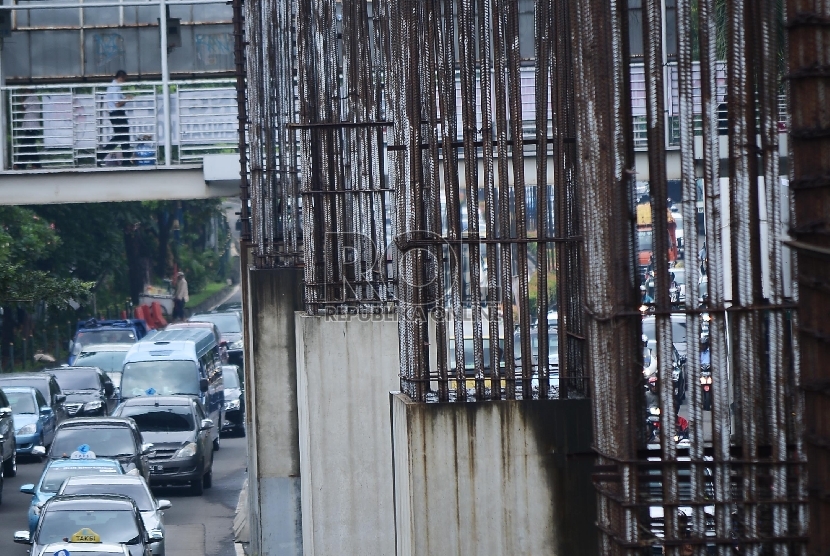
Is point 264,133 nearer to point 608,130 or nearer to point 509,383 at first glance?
point 509,383

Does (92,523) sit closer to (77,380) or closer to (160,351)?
(160,351)

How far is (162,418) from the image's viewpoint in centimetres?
2428

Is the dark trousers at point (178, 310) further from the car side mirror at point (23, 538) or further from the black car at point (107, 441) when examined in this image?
the car side mirror at point (23, 538)

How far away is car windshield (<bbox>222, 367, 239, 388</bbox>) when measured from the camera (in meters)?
32.5

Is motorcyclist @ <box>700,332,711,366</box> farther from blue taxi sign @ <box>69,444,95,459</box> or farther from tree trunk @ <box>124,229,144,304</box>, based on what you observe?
tree trunk @ <box>124,229,144,304</box>

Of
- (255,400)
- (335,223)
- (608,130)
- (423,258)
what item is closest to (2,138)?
(255,400)

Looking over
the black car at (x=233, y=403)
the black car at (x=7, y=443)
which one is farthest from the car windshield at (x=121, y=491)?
the black car at (x=233, y=403)

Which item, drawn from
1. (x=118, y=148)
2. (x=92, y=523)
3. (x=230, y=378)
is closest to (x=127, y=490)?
(x=92, y=523)

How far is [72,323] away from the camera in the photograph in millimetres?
50219

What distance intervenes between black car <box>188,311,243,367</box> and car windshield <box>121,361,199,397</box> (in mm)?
12065

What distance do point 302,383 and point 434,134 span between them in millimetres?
4581

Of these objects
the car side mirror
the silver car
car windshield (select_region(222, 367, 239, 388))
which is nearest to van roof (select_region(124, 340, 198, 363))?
car windshield (select_region(222, 367, 239, 388))

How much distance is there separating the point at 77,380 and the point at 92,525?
611 inches

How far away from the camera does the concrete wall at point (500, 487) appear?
25.8ft
